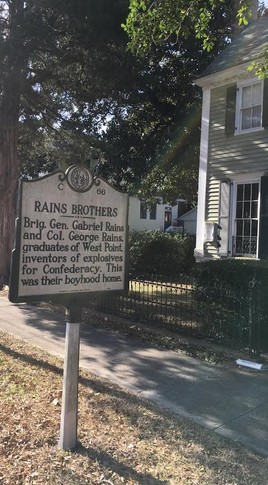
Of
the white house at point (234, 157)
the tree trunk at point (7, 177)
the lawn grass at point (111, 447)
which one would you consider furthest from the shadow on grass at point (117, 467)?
the tree trunk at point (7, 177)

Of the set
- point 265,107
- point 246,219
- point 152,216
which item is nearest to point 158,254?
point 246,219

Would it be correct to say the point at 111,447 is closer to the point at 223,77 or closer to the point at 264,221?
the point at 264,221

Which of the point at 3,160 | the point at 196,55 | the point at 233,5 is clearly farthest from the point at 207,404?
the point at 196,55

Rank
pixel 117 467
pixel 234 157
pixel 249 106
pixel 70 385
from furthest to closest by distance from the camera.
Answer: pixel 234 157 < pixel 249 106 < pixel 70 385 < pixel 117 467

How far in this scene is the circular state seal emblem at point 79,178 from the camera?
362 centimetres

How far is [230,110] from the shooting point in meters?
12.1

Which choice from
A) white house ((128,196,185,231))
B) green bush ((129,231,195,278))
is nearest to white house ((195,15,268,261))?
green bush ((129,231,195,278))

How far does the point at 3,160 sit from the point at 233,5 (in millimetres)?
6678

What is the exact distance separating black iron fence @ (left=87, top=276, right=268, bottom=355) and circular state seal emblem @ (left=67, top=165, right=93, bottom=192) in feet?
10.6

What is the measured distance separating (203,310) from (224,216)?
562 cm

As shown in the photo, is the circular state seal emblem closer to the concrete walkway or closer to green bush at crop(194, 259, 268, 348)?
the concrete walkway

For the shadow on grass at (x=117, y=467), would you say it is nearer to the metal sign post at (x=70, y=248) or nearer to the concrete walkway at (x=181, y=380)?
the metal sign post at (x=70, y=248)

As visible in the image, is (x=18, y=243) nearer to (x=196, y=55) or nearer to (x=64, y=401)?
(x=64, y=401)

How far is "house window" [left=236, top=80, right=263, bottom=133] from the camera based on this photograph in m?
11.6
